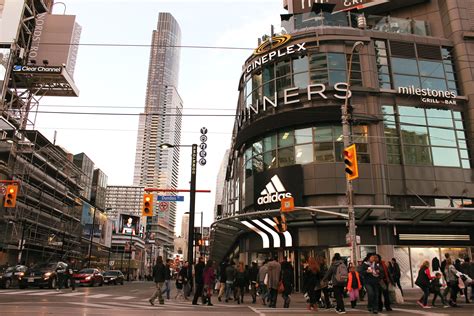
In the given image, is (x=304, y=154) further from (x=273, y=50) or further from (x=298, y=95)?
(x=273, y=50)

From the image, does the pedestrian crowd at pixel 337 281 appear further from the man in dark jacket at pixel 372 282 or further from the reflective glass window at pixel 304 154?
the reflective glass window at pixel 304 154

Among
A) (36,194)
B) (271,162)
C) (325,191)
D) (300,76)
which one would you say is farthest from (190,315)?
(36,194)

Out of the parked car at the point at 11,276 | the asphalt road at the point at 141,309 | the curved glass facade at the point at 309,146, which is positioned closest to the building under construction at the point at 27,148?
the parked car at the point at 11,276

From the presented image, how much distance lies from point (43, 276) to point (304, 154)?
18.9m

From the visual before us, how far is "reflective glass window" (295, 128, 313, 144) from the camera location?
28.2m

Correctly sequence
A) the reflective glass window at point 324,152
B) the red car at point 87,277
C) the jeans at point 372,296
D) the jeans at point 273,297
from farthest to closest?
the red car at point 87,277 < the reflective glass window at point 324,152 < the jeans at point 273,297 < the jeans at point 372,296

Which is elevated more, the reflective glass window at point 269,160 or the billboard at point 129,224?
the billboard at point 129,224

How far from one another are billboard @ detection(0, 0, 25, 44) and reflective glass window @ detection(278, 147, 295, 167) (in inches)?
1691

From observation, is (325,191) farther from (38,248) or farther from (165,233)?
(165,233)

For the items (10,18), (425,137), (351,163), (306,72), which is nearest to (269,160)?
(306,72)

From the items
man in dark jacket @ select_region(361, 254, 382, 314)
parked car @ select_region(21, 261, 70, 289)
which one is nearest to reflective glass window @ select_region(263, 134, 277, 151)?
parked car @ select_region(21, 261, 70, 289)

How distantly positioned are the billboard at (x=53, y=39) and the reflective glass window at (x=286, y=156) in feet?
125

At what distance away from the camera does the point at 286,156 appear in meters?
28.7

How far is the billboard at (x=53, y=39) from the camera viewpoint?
53.9m
